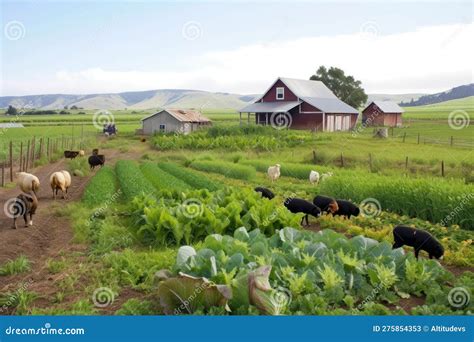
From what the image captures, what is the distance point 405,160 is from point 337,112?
729 cm

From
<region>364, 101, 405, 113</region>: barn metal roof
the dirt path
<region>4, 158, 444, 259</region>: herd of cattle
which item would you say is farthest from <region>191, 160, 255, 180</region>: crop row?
<region>364, 101, 405, 113</region>: barn metal roof

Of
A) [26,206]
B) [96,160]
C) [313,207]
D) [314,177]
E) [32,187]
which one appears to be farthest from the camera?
[96,160]

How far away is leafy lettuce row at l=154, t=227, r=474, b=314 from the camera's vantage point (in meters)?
5.65

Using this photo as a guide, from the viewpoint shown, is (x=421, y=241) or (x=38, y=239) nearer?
(x=421, y=241)

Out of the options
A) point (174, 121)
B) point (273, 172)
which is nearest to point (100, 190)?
point (273, 172)

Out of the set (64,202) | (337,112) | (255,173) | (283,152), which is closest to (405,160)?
(283,152)

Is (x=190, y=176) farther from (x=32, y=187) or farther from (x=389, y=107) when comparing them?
(x=389, y=107)

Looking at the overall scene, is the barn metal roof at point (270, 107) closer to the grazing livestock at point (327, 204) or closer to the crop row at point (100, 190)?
the crop row at point (100, 190)

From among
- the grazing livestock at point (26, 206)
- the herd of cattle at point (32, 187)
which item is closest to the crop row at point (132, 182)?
the herd of cattle at point (32, 187)

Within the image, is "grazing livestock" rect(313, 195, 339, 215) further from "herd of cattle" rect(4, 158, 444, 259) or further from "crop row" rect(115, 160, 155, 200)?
"crop row" rect(115, 160, 155, 200)

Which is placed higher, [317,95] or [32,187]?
[317,95]

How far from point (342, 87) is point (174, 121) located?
993 cm

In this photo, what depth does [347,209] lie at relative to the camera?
427 inches

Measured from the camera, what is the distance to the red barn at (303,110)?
20.2 m
